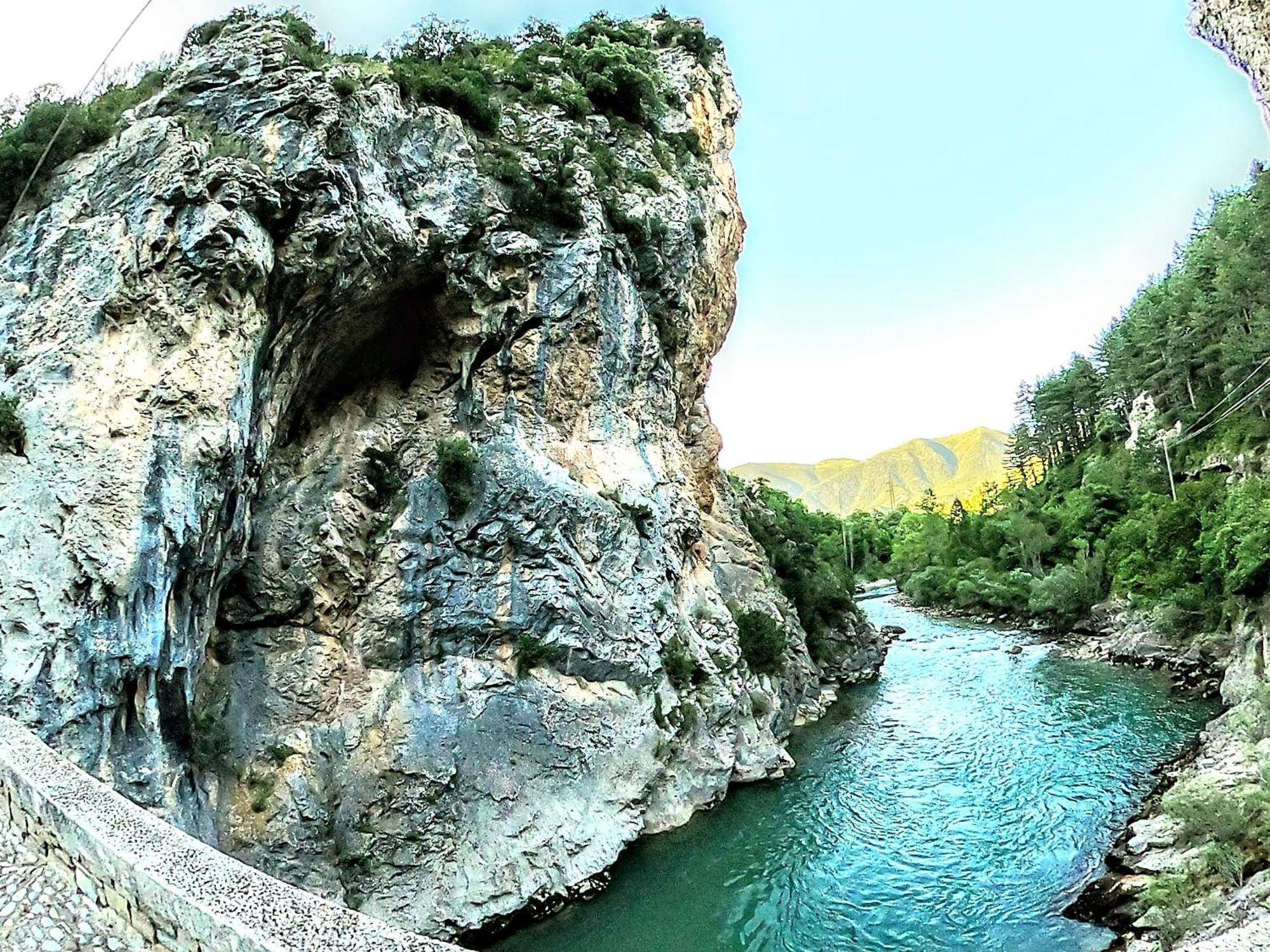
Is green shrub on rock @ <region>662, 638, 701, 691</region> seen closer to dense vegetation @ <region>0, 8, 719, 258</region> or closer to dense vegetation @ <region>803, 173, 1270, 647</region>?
dense vegetation @ <region>0, 8, 719, 258</region>

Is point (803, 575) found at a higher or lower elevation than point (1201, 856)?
higher

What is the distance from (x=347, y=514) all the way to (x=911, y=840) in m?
15.5

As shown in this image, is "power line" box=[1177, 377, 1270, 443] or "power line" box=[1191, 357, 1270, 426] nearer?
"power line" box=[1191, 357, 1270, 426]

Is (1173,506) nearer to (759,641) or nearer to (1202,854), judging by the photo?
(759,641)

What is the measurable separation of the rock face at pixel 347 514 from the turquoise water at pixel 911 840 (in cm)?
141

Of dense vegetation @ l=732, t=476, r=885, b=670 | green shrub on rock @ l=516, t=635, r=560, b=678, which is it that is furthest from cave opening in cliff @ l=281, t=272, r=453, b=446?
dense vegetation @ l=732, t=476, r=885, b=670

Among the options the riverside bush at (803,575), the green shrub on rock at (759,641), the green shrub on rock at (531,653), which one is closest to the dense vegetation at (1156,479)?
the riverside bush at (803,575)

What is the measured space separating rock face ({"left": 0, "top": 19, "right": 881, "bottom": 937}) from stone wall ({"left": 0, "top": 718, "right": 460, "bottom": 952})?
4260 millimetres

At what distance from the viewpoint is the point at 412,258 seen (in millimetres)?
18688

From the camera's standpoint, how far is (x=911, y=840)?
17719 mm

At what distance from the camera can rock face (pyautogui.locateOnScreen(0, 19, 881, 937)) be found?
12.6m

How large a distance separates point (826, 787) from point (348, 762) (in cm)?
1333

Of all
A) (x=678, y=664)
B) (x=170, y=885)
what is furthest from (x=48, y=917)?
(x=678, y=664)

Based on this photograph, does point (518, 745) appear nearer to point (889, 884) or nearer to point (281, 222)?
point (889, 884)
